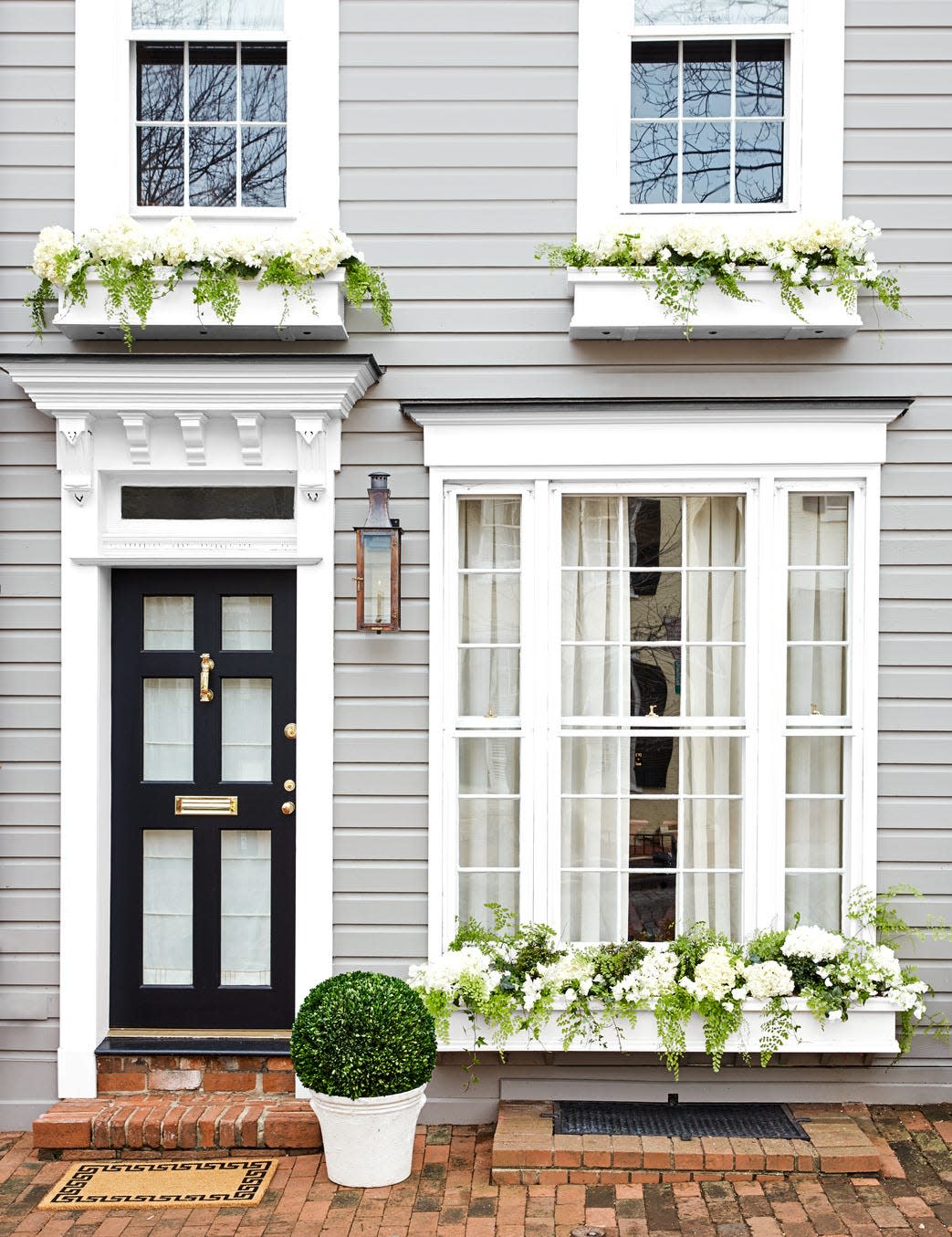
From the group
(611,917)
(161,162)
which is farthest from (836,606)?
(161,162)

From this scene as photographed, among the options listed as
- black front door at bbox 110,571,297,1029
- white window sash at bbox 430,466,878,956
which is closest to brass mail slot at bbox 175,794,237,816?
black front door at bbox 110,571,297,1029

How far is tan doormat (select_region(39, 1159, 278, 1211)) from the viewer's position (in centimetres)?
429

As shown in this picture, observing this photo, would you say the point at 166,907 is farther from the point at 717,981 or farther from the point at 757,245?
the point at 757,245

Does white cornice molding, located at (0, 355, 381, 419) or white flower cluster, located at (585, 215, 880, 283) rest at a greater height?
white flower cluster, located at (585, 215, 880, 283)

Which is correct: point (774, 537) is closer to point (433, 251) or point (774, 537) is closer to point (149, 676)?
point (433, 251)

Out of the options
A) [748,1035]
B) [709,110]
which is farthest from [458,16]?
[748,1035]

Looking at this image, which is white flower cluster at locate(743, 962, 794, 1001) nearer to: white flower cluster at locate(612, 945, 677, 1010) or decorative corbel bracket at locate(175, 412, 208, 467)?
white flower cluster at locate(612, 945, 677, 1010)

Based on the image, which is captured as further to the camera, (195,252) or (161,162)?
(161,162)

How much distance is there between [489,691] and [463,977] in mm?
1163

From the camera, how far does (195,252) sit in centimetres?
472

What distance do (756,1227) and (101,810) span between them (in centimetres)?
300

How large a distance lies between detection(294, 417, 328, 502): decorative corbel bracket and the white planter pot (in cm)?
234

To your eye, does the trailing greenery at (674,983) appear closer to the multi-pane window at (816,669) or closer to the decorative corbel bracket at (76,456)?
the multi-pane window at (816,669)

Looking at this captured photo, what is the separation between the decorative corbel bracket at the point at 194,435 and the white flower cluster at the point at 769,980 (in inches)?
120
